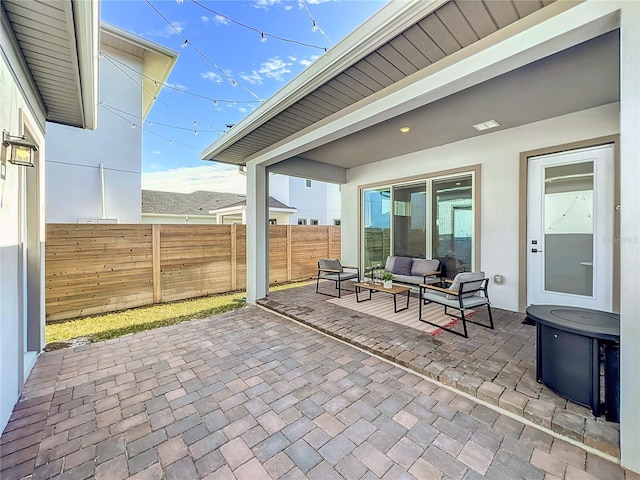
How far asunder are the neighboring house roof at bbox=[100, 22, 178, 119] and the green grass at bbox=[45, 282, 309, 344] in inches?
200

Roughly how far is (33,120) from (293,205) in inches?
462

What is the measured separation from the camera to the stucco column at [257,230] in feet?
17.2

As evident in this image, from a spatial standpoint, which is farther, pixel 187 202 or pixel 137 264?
pixel 187 202

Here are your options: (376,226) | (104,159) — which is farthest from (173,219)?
(376,226)

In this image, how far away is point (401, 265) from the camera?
5.75 meters

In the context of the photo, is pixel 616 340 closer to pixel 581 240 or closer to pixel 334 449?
pixel 334 449

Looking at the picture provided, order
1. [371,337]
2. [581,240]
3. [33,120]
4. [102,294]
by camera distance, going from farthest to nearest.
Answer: [102,294] → [581,240] → [371,337] → [33,120]

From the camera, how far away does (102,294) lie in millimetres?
4652

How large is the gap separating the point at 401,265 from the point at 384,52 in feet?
13.9

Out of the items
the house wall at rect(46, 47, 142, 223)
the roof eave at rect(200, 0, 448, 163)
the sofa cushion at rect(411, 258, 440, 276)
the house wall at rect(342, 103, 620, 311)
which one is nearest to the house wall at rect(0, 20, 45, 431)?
the roof eave at rect(200, 0, 448, 163)

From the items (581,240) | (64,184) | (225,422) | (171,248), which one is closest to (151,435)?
(225,422)

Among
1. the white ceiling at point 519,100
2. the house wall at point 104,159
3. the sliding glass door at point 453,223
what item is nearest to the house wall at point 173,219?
the house wall at point 104,159

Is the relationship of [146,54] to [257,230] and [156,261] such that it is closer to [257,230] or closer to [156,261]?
[156,261]

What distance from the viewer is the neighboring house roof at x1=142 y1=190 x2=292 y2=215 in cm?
1286
